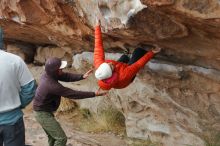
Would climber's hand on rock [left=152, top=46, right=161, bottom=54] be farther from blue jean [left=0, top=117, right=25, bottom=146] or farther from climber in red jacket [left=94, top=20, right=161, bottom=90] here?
blue jean [left=0, top=117, right=25, bottom=146]

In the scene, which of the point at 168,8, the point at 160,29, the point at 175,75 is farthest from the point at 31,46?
the point at 168,8

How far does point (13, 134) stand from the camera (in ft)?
15.7

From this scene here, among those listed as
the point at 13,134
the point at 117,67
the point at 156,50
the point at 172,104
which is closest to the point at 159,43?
the point at 156,50

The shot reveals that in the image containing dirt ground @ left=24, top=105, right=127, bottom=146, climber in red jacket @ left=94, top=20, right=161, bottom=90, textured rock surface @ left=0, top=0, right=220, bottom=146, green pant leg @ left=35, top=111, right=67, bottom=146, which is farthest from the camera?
dirt ground @ left=24, top=105, right=127, bottom=146

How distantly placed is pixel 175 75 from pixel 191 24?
1527 millimetres

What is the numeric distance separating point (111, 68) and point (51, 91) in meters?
0.74

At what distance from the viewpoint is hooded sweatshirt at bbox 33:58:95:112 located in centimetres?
546

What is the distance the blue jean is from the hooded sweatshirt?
0.77m

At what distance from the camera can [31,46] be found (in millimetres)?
9766

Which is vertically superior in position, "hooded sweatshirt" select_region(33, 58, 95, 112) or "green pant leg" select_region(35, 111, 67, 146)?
"hooded sweatshirt" select_region(33, 58, 95, 112)

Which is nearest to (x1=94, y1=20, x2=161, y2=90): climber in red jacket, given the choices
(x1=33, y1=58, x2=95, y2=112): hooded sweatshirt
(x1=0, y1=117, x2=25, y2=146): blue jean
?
(x1=33, y1=58, x2=95, y2=112): hooded sweatshirt

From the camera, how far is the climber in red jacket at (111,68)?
523 cm

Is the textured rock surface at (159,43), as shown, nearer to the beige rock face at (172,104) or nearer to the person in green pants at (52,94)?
the beige rock face at (172,104)

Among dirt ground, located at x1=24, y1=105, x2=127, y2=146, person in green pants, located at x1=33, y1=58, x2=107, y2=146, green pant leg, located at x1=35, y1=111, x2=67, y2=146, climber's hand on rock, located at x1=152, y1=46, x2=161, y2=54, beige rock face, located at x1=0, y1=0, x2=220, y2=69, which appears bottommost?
dirt ground, located at x1=24, y1=105, x2=127, y2=146
